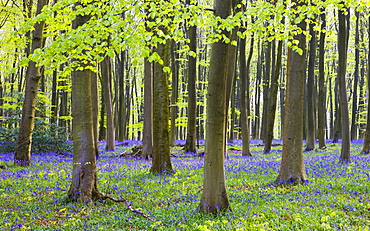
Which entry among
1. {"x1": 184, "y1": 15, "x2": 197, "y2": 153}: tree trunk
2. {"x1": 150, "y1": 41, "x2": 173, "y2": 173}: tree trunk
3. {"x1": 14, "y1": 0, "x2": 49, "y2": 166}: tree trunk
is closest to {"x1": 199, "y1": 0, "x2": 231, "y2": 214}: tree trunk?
{"x1": 150, "y1": 41, "x2": 173, "y2": 173}: tree trunk

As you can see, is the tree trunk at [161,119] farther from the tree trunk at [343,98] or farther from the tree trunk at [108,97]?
the tree trunk at [108,97]

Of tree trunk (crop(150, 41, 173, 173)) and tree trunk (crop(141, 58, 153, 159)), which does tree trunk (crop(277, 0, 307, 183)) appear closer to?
tree trunk (crop(150, 41, 173, 173))

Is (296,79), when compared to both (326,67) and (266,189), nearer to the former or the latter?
(266,189)

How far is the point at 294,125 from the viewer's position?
8.63 m

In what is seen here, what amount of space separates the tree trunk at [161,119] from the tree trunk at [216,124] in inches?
180

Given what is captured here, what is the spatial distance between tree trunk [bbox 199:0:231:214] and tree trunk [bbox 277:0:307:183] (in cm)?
343

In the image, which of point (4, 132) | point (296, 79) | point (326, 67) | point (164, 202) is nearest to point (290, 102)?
point (296, 79)

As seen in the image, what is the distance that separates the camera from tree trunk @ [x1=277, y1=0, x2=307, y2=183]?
8.46 metres

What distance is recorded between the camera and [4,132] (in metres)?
16.1

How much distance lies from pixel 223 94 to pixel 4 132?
49.9ft

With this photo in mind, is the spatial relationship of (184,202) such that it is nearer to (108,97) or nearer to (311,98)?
(108,97)

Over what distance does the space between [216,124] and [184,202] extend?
7.39 feet

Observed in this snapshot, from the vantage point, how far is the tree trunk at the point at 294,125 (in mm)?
8461

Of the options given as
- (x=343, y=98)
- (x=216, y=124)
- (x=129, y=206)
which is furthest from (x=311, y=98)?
(x=129, y=206)
